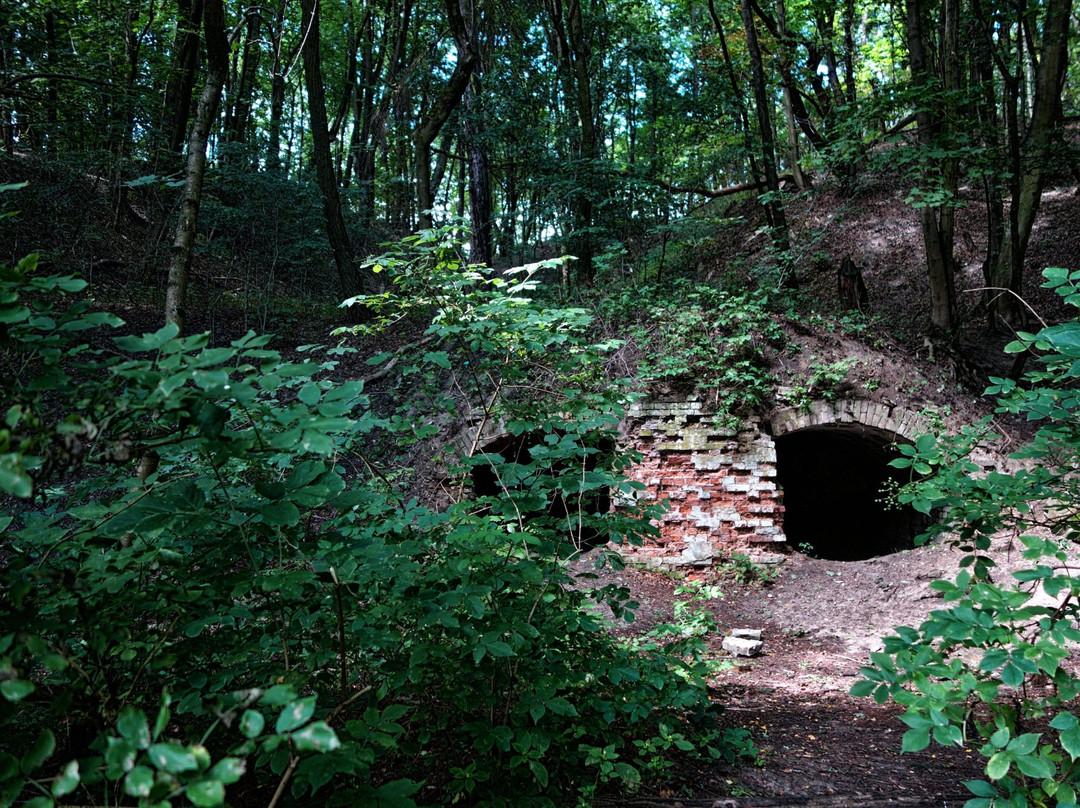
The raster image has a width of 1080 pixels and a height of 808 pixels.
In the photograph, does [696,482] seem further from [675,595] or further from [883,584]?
[883,584]

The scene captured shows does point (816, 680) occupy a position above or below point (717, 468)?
below

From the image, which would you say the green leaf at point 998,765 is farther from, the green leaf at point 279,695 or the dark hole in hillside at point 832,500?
the dark hole in hillside at point 832,500

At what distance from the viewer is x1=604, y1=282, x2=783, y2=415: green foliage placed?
6.93m

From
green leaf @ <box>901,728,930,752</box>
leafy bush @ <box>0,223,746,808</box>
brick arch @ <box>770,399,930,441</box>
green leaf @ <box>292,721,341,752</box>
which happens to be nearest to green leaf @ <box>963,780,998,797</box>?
green leaf @ <box>901,728,930,752</box>

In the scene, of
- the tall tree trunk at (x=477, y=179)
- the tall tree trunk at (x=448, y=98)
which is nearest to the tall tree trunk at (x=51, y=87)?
the tall tree trunk at (x=448, y=98)

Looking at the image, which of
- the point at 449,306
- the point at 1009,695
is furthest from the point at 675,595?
the point at 449,306

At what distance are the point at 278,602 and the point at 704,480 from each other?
5.87m

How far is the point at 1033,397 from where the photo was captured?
6.10 ft

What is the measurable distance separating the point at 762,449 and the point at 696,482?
2.87 ft

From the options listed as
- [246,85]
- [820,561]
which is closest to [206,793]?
[820,561]

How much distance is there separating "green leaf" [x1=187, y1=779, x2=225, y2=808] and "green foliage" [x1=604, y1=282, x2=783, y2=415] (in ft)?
21.2

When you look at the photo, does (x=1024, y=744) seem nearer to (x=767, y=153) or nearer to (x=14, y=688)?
(x=14, y=688)

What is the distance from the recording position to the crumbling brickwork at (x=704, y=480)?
668cm

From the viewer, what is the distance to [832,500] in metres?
10.2
